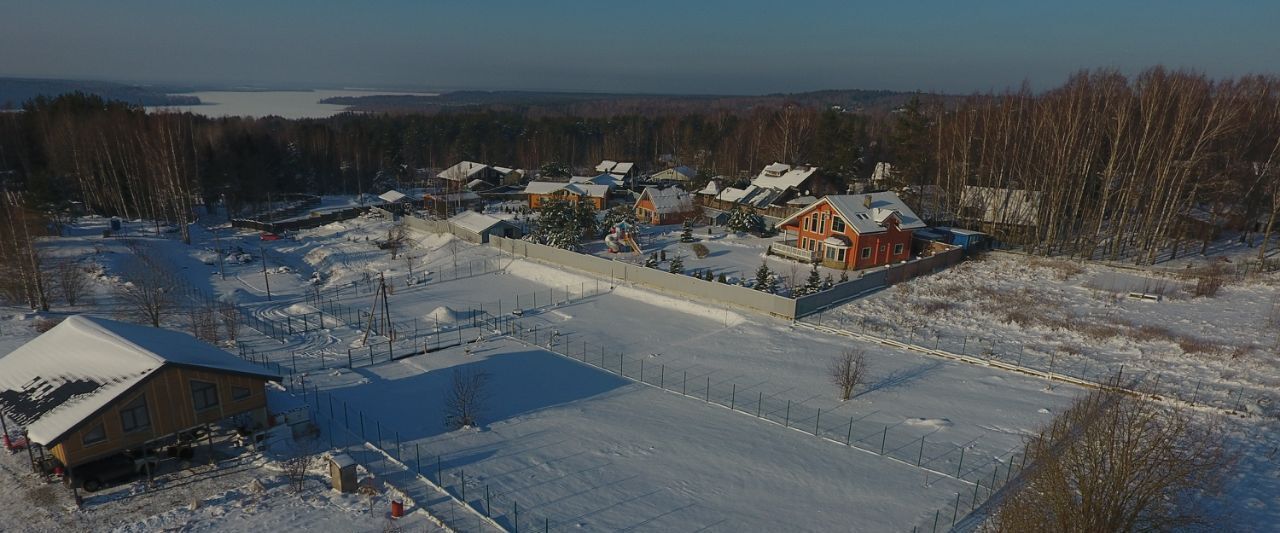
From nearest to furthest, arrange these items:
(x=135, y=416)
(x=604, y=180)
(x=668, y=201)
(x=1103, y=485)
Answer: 1. (x=1103, y=485)
2. (x=135, y=416)
3. (x=668, y=201)
4. (x=604, y=180)

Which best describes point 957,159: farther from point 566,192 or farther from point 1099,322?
point 566,192

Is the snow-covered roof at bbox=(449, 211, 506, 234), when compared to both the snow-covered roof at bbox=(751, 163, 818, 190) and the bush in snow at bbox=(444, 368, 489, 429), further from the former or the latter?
the snow-covered roof at bbox=(751, 163, 818, 190)

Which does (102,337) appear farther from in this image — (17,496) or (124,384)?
(17,496)

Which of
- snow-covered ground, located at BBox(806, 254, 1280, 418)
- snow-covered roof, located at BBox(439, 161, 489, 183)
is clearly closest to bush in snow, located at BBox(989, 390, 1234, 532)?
snow-covered ground, located at BBox(806, 254, 1280, 418)

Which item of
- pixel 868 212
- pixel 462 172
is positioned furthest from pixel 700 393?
pixel 462 172

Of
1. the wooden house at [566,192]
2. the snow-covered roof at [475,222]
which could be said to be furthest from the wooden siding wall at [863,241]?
the wooden house at [566,192]

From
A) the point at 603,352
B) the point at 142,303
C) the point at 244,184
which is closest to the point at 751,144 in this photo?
the point at 244,184
